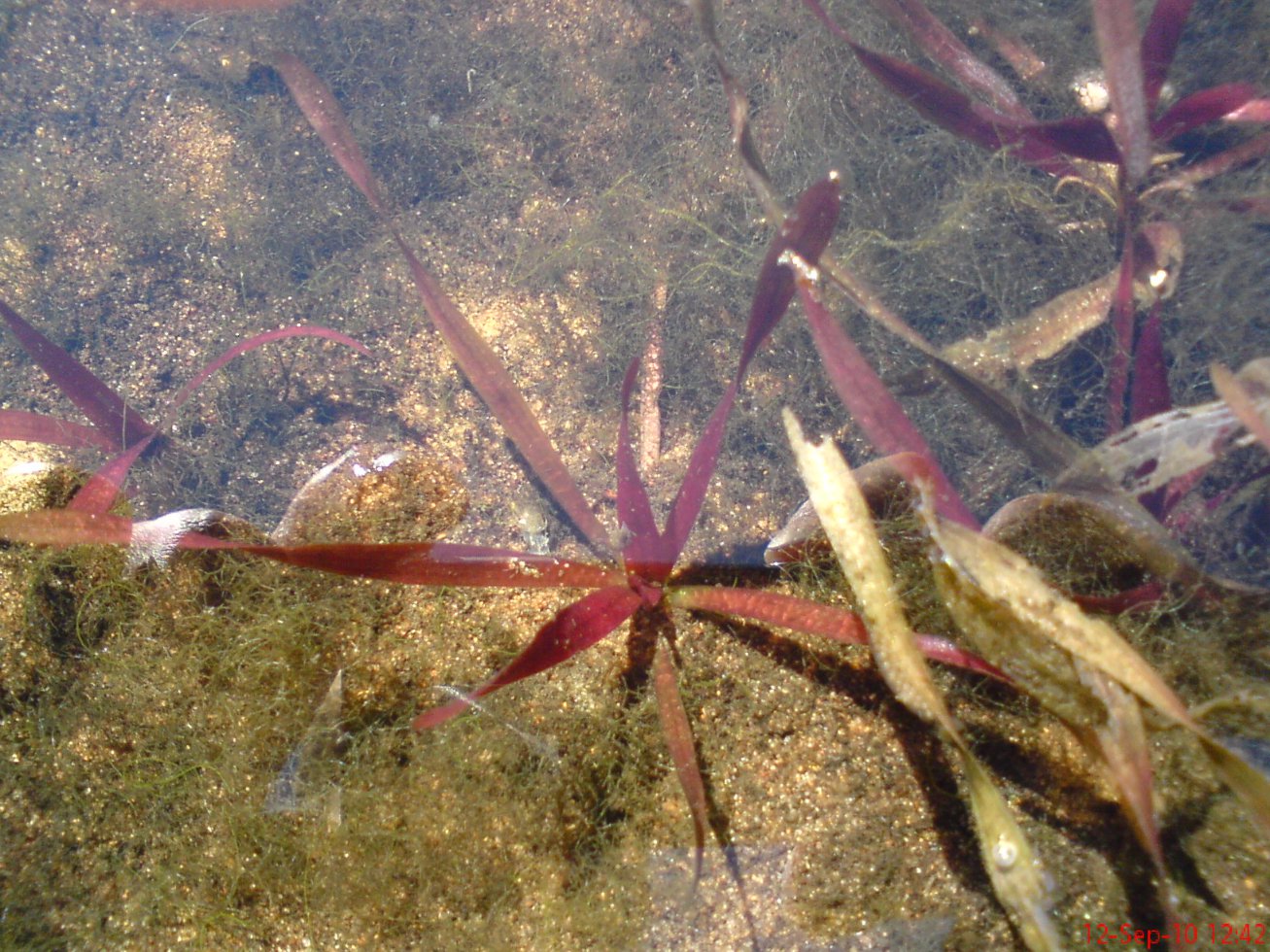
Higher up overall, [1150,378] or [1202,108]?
[1202,108]

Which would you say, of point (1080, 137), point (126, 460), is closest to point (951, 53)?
point (1080, 137)

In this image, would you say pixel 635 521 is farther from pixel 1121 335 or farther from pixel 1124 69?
pixel 1124 69

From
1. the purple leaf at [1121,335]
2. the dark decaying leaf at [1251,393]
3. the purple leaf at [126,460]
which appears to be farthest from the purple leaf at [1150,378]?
the purple leaf at [126,460]

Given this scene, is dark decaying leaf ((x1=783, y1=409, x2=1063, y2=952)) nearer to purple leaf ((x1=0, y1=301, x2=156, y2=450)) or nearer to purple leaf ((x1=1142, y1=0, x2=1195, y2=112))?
purple leaf ((x1=1142, y1=0, x2=1195, y2=112))

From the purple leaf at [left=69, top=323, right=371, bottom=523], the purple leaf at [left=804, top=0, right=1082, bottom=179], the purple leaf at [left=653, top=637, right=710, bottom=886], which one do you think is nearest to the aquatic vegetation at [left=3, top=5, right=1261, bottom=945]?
the purple leaf at [left=653, top=637, right=710, bottom=886]

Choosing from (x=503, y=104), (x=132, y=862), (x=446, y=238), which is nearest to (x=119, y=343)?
(x=446, y=238)

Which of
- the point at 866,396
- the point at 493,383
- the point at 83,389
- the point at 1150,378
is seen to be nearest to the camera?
the point at 866,396
